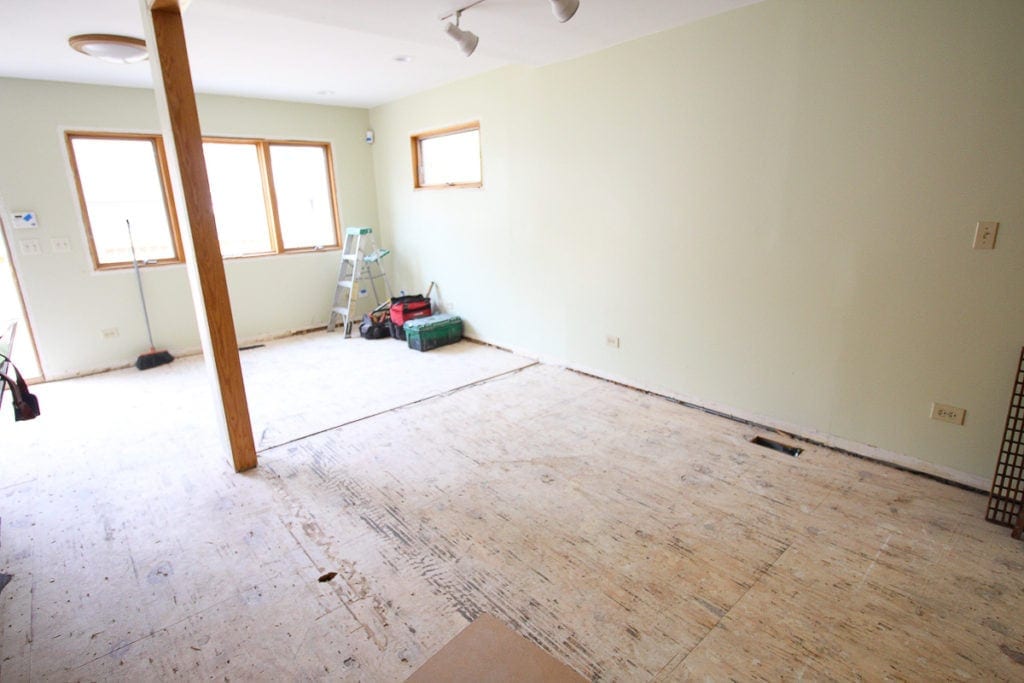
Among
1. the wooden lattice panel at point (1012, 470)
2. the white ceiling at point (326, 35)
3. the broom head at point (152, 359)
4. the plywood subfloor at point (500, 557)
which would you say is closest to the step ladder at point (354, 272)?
the broom head at point (152, 359)

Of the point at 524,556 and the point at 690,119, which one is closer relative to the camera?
the point at 524,556

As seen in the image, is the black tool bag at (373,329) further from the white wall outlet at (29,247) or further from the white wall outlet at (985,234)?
the white wall outlet at (985,234)

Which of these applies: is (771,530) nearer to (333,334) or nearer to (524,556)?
(524,556)

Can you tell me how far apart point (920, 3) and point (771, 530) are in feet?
8.18

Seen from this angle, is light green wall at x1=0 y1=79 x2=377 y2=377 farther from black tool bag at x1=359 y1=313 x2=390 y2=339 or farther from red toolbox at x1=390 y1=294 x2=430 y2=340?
red toolbox at x1=390 y1=294 x2=430 y2=340

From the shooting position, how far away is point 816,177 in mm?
2701

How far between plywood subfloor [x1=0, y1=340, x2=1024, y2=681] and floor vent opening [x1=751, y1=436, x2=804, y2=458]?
0.07 meters

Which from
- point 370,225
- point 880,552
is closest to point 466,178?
point 370,225

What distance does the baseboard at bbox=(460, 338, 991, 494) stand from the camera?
8.11 feet

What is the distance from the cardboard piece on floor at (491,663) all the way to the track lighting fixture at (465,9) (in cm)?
266

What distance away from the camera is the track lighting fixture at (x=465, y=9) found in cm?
238

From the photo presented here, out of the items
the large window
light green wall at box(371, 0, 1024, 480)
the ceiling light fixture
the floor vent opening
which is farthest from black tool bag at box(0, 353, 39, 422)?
the floor vent opening

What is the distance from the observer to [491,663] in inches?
52.2

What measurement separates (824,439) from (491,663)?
2.49 metres
